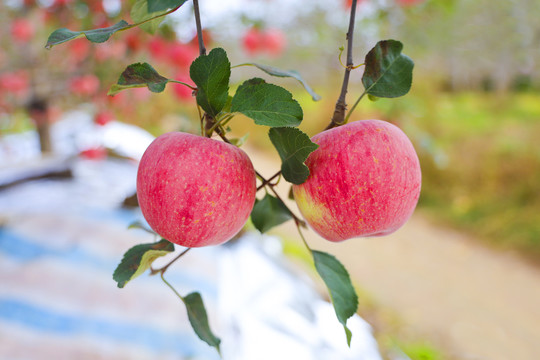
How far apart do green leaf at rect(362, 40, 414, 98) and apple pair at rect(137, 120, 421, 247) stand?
3cm

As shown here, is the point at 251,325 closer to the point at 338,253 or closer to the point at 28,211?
the point at 28,211

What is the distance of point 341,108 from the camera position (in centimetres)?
32

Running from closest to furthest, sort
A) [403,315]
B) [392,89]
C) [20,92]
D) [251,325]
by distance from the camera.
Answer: [392,89], [251,325], [20,92], [403,315]

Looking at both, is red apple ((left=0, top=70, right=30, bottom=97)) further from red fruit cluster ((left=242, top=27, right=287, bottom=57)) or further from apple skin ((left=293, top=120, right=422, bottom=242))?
apple skin ((left=293, top=120, right=422, bottom=242))

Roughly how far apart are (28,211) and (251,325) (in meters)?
0.73

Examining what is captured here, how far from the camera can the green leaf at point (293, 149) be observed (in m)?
0.28

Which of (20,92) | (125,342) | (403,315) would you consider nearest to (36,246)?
(125,342)

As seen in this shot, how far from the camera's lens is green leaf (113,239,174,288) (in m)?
0.30

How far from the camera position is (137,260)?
31 cm

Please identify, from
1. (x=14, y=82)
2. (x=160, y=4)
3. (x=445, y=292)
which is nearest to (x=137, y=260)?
(x=160, y=4)

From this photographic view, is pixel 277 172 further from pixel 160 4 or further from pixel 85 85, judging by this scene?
pixel 85 85

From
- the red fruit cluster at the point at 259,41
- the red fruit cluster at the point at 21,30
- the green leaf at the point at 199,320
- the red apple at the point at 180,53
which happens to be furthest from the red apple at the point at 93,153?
the green leaf at the point at 199,320

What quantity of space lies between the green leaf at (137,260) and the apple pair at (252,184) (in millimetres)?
14

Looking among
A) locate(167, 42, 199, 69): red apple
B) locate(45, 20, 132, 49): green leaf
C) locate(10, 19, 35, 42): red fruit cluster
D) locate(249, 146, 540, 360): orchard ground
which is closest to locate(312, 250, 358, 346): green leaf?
locate(45, 20, 132, 49): green leaf
